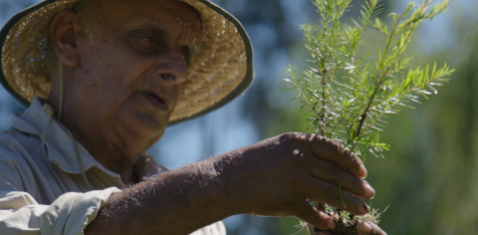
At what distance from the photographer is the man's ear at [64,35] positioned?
2350mm

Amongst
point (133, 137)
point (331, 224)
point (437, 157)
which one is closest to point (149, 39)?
point (133, 137)

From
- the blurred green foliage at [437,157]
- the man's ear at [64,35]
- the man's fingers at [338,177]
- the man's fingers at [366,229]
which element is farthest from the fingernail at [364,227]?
the blurred green foliage at [437,157]

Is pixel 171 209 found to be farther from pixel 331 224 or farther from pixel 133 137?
pixel 133 137

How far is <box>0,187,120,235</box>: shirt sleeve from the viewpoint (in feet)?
4.26

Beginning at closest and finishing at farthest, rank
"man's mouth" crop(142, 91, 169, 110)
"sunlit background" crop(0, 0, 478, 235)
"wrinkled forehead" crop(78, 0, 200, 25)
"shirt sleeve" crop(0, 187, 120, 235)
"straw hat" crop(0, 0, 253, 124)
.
Result: "shirt sleeve" crop(0, 187, 120, 235)
"man's mouth" crop(142, 91, 169, 110)
"wrinkled forehead" crop(78, 0, 200, 25)
"straw hat" crop(0, 0, 253, 124)
"sunlit background" crop(0, 0, 478, 235)

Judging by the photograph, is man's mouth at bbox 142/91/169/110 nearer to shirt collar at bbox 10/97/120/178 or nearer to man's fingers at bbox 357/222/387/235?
shirt collar at bbox 10/97/120/178

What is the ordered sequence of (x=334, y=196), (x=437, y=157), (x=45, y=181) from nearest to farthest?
(x=334, y=196)
(x=45, y=181)
(x=437, y=157)

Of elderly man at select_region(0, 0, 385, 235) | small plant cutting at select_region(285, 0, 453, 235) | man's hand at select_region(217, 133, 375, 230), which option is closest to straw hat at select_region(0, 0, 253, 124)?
elderly man at select_region(0, 0, 385, 235)

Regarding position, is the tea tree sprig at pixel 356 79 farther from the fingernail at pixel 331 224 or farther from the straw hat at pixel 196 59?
the straw hat at pixel 196 59

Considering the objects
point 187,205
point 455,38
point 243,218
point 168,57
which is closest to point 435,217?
point 455,38

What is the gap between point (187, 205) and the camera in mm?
1349

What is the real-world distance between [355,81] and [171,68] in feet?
3.55

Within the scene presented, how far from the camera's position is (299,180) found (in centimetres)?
132

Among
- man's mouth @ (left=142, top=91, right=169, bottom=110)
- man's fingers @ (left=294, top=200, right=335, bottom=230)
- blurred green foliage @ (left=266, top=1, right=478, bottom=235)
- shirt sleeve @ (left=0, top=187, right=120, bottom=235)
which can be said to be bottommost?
blurred green foliage @ (left=266, top=1, right=478, bottom=235)
